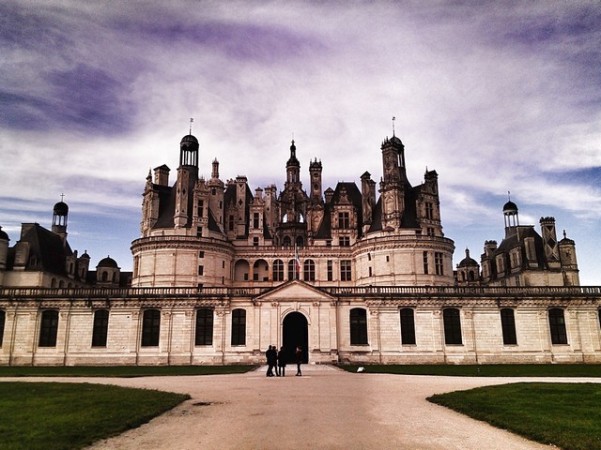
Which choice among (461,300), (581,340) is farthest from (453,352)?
(581,340)

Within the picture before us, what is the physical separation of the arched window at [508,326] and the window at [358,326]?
14.1m

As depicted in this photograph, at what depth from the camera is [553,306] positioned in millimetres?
48406

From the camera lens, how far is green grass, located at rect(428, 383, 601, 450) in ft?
39.2

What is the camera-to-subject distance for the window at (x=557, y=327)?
47.8 metres

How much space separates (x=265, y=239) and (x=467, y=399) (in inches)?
2080

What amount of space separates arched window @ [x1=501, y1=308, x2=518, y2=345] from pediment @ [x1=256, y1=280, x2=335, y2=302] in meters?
17.6

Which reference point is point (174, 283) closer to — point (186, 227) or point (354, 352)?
point (186, 227)

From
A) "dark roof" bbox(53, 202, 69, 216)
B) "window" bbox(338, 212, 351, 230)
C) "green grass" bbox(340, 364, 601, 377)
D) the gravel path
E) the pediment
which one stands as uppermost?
"dark roof" bbox(53, 202, 69, 216)

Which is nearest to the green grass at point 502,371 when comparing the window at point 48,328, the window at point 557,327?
the window at point 557,327

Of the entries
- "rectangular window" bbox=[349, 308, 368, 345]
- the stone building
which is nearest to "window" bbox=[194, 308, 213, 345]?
the stone building

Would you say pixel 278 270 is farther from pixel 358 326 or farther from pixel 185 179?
pixel 358 326

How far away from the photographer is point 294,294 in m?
46.7

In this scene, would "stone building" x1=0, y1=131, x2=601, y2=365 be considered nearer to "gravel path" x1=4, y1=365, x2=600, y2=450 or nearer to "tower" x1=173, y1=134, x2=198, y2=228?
"tower" x1=173, y1=134, x2=198, y2=228

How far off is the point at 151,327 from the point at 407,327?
1006 inches
